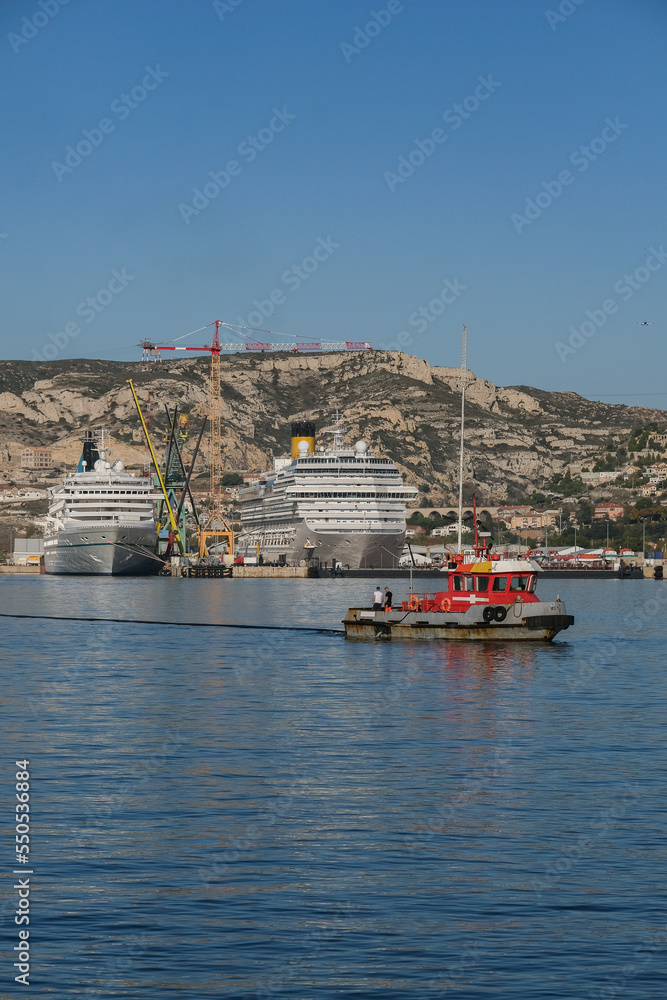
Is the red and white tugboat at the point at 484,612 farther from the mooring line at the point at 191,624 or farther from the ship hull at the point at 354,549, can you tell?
the ship hull at the point at 354,549

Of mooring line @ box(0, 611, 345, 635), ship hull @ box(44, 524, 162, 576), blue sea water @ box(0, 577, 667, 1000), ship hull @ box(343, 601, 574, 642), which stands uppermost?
ship hull @ box(44, 524, 162, 576)

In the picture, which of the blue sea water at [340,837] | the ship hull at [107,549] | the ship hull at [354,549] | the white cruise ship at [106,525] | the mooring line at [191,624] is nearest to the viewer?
the blue sea water at [340,837]

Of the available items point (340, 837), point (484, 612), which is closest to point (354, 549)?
Result: point (484, 612)

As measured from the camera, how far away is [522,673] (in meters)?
50.3

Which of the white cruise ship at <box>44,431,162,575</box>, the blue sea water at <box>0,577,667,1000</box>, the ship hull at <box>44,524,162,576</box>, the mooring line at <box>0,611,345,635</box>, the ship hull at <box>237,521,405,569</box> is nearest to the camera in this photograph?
the blue sea water at <box>0,577,667,1000</box>

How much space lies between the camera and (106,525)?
18100 cm

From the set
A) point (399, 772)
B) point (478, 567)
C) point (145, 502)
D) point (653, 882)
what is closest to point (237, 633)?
point (478, 567)

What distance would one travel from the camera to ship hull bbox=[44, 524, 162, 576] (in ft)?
589

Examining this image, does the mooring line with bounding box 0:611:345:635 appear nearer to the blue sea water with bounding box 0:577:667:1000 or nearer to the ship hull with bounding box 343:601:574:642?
the ship hull with bounding box 343:601:574:642

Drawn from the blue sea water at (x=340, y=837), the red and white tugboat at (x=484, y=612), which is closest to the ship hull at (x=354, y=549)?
the red and white tugboat at (x=484, y=612)

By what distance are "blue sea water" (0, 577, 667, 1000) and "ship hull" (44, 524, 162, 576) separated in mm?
132888

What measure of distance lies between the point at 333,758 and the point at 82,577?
16311cm

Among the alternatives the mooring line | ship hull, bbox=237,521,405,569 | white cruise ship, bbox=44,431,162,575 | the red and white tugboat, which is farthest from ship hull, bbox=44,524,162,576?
the red and white tugboat

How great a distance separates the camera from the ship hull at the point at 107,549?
179375 millimetres
